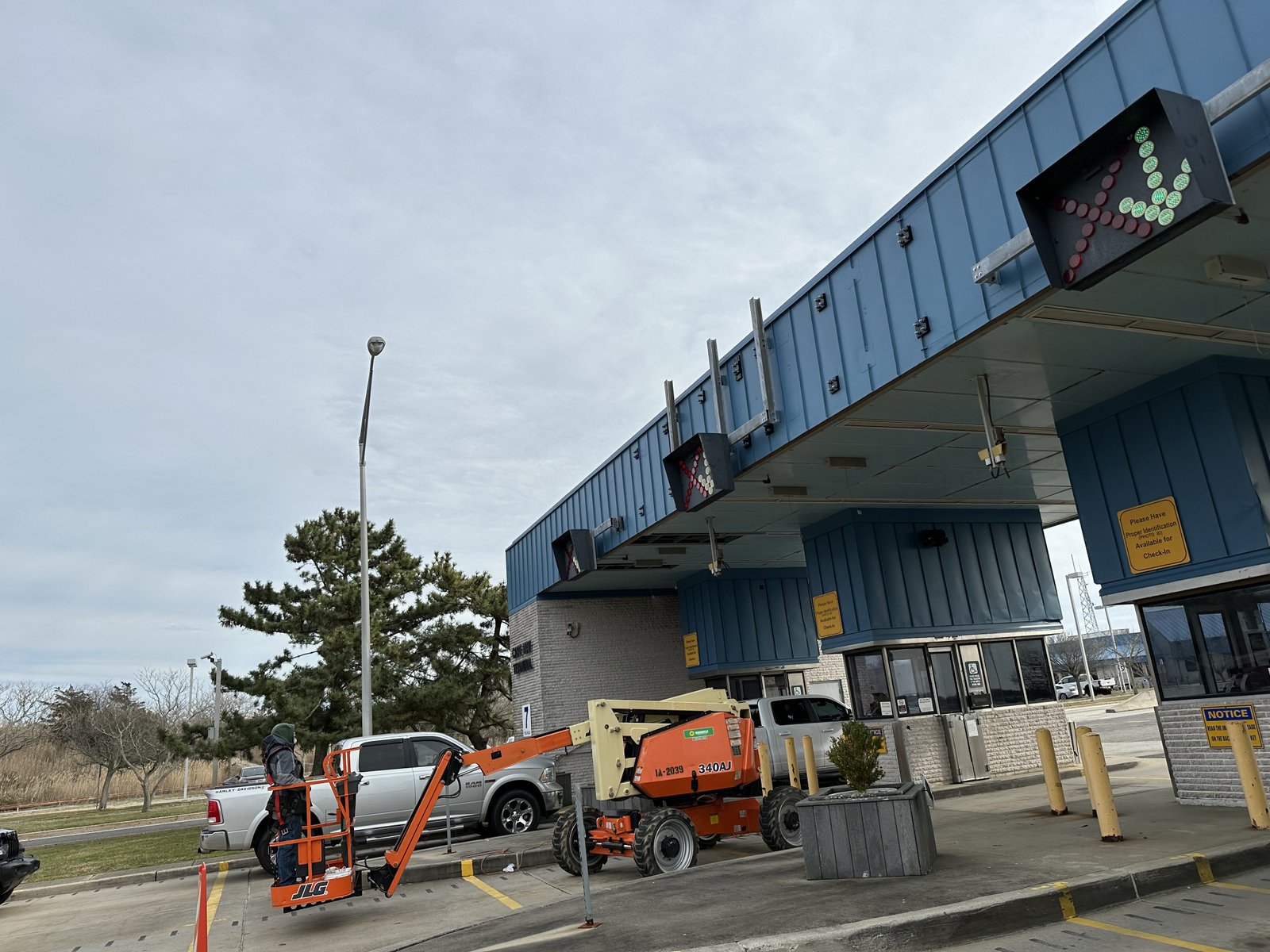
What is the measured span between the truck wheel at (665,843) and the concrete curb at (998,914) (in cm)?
347

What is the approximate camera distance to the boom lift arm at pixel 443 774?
9305 mm

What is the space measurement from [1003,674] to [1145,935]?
34.8 feet

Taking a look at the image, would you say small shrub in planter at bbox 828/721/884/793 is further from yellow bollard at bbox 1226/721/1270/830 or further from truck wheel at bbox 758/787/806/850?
yellow bollard at bbox 1226/721/1270/830

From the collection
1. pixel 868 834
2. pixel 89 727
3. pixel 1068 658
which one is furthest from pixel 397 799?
pixel 1068 658

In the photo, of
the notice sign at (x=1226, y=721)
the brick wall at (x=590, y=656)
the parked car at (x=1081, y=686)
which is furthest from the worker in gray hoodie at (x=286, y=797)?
the parked car at (x=1081, y=686)

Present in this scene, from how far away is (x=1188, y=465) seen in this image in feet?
32.1

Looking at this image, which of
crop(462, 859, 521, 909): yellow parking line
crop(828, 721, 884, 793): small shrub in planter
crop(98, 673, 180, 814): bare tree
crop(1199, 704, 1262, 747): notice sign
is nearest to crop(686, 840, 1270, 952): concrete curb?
crop(828, 721, 884, 793): small shrub in planter

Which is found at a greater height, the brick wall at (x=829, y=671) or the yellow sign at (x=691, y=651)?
the yellow sign at (x=691, y=651)

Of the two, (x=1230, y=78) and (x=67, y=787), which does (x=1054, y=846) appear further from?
(x=67, y=787)

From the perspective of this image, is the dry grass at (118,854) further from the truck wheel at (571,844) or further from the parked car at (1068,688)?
the parked car at (1068,688)

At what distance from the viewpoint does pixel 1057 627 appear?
16.1 meters

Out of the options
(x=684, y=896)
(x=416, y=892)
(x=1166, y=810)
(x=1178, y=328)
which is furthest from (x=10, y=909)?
(x=1178, y=328)

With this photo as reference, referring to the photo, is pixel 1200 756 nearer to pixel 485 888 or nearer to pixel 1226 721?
pixel 1226 721

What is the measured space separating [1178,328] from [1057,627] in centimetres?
873
